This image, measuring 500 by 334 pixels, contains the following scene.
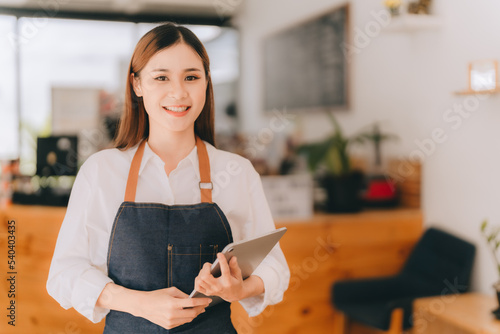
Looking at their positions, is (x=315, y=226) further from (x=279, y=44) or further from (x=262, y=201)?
(x=279, y=44)

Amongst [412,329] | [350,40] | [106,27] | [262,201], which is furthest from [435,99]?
[106,27]

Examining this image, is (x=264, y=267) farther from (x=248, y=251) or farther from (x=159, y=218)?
(x=159, y=218)

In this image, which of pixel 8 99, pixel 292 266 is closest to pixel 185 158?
pixel 292 266

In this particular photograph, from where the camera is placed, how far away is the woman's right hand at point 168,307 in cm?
101

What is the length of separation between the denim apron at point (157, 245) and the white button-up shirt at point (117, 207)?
A: 3 cm

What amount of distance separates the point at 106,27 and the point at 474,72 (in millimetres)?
4381

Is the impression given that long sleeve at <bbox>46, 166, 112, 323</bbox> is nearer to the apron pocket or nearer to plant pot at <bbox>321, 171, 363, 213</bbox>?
the apron pocket

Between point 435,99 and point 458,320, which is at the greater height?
point 435,99

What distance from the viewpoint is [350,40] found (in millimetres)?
3498

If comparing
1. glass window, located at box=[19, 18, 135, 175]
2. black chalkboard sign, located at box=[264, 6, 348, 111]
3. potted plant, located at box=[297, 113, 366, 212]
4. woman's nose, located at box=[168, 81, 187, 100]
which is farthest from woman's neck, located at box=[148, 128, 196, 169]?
glass window, located at box=[19, 18, 135, 175]

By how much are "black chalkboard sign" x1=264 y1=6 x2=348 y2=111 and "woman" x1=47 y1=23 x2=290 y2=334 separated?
258cm

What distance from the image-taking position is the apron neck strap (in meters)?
1.11

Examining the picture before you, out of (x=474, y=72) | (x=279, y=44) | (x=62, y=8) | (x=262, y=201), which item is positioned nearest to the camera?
(x=262, y=201)

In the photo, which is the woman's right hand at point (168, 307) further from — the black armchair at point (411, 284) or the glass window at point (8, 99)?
the glass window at point (8, 99)
